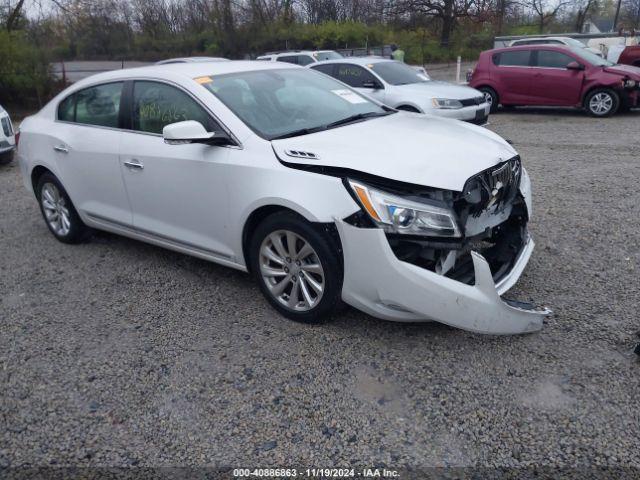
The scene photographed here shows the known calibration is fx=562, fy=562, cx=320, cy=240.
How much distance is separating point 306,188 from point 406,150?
2.19 ft

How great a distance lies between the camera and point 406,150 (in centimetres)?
345

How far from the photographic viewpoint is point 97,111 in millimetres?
4840

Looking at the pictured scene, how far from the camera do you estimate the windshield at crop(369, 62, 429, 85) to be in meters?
11.0

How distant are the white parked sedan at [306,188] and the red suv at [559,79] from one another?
29.4 ft

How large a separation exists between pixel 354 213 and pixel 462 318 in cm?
82

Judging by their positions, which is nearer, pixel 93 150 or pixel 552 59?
pixel 93 150

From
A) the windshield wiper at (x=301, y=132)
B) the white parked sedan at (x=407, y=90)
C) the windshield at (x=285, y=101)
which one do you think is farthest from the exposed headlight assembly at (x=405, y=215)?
→ the white parked sedan at (x=407, y=90)

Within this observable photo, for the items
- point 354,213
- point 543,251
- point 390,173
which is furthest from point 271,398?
point 543,251

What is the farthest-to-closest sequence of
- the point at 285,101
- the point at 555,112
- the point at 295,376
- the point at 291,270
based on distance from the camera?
the point at 555,112, the point at 285,101, the point at 291,270, the point at 295,376

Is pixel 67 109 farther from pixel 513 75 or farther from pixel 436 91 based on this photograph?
pixel 513 75

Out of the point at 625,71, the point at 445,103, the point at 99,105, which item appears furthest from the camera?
the point at 625,71

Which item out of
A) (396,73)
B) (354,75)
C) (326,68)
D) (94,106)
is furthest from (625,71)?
(94,106)

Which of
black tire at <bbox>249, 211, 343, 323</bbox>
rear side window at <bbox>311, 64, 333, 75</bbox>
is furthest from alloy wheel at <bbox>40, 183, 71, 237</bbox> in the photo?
rear side window at <bbox>311, 64, 333, 75</bbox>

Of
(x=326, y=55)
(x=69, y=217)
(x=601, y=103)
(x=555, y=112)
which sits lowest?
(x=555, y=112)
